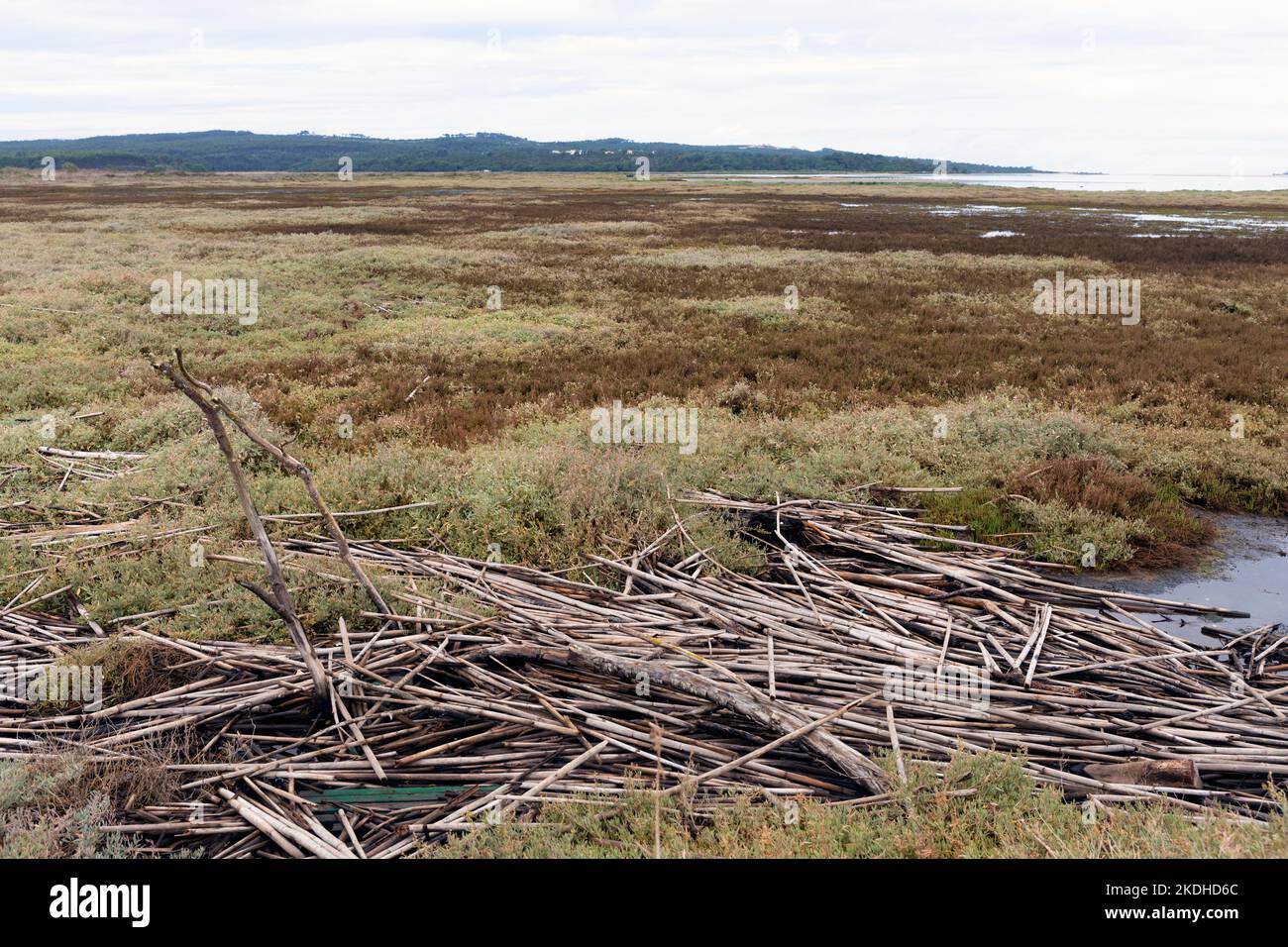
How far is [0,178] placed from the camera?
109750mm

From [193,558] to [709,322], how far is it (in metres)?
16.8

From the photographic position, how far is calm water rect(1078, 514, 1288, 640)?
7.16 meters

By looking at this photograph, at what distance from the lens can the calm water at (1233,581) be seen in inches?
282

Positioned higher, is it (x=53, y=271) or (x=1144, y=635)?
(x=53, y=271)

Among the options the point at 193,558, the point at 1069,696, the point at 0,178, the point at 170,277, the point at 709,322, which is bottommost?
the point at 1069,696

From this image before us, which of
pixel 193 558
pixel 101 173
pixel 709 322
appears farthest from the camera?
pixel 101 173

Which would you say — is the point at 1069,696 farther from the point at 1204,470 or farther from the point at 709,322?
the point at 709,322

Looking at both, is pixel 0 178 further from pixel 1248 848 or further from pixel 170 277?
pixel 1248 848

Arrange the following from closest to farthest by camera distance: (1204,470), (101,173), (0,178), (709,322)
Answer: (1204,470) < (709,322) < (0,178) < (101,173)

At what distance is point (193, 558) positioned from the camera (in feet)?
23.8

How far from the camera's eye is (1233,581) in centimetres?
814
